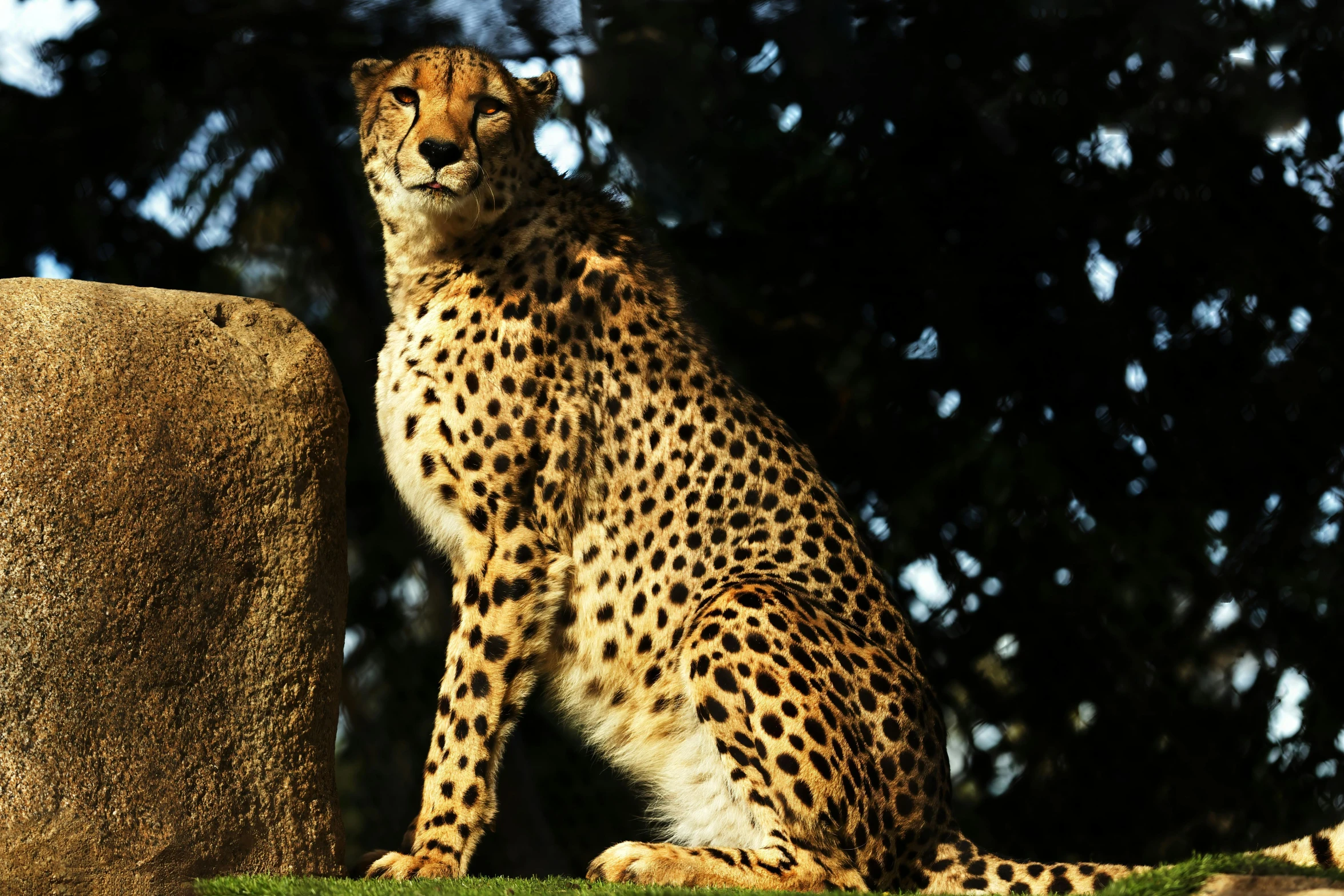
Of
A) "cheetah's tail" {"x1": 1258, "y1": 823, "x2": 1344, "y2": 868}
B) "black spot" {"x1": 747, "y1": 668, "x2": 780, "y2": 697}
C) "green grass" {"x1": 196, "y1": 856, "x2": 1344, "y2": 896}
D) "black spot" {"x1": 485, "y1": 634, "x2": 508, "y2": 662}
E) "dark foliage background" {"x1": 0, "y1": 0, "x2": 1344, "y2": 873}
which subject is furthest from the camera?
"dark foliage background" {"x1": 0, "y1": 0, "x2": 1344, "y2": 873}

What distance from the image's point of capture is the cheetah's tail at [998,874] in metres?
2.35

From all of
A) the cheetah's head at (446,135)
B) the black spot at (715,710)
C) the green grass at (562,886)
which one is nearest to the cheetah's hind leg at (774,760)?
the black spot at (715,710)

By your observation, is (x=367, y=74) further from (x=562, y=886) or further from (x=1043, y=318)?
(x=1043, y=318)

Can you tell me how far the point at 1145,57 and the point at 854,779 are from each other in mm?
2770

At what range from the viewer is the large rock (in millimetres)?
2018

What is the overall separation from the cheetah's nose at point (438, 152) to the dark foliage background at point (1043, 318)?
4.86 ft

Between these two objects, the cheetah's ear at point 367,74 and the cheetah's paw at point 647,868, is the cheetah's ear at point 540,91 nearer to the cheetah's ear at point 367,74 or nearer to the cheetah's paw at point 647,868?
the cheetah's ear at point 367,74

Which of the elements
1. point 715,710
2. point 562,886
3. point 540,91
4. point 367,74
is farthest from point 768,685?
point 367,74

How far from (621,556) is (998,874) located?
100cm

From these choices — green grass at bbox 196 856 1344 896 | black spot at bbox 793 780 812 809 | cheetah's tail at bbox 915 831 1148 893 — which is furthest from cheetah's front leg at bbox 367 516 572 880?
cheetah's tail at bbox 915 831 1148 893

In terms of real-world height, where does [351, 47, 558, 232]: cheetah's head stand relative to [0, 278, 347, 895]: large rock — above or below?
above

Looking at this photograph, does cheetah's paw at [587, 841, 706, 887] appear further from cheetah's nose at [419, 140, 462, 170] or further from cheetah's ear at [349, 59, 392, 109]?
cheetah's ear at [349, 59, 392, 109]

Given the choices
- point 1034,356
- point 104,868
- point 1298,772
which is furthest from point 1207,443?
point 104,868

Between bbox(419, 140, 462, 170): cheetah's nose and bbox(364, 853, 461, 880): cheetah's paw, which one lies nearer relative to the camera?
bbox(364, 853, 461, 880): cheetah's paw
